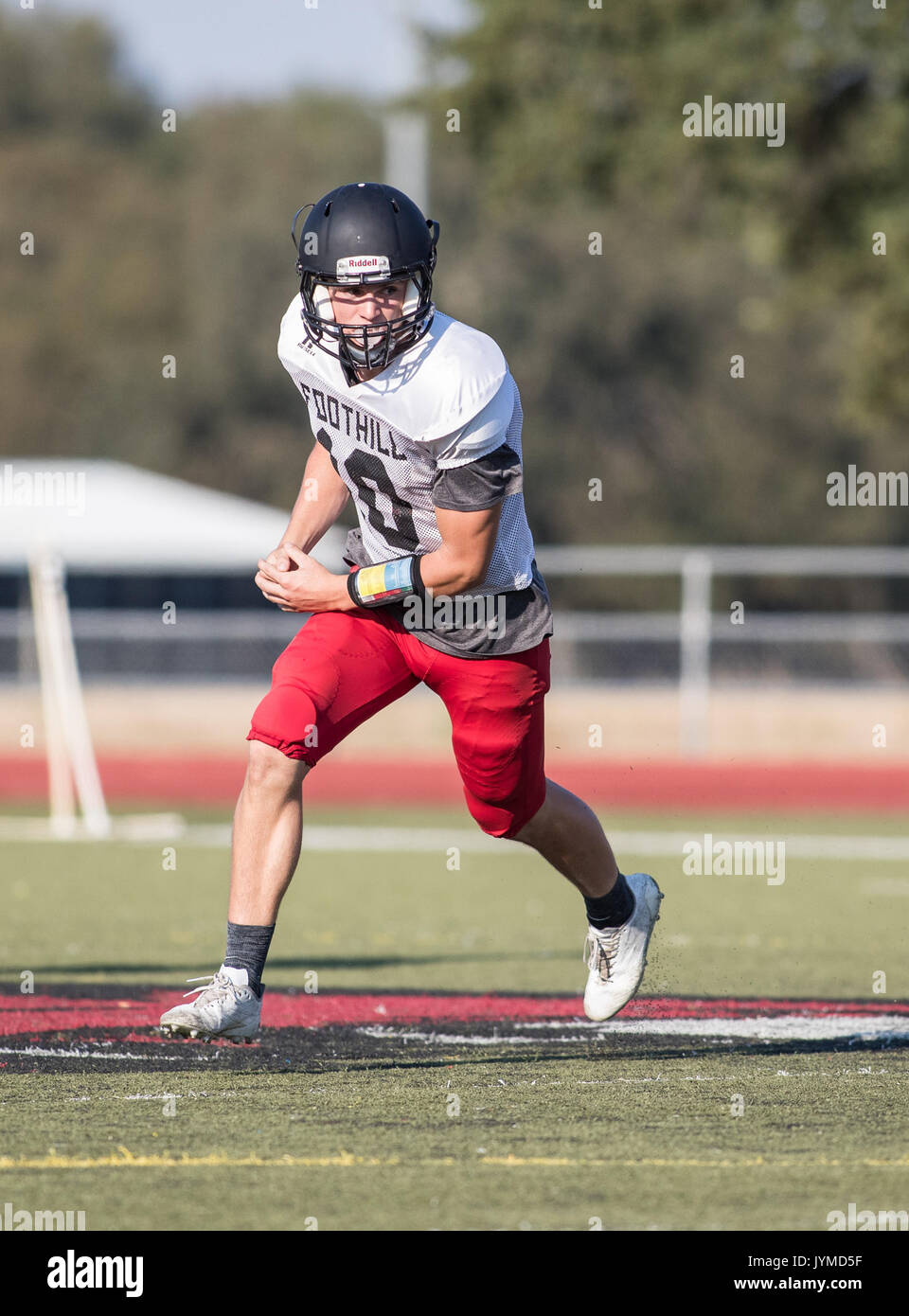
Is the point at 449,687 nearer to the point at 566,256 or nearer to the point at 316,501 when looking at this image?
the point at 316,501

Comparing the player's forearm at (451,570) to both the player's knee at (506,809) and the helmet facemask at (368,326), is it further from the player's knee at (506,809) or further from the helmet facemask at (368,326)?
the player's knee at (506,809)

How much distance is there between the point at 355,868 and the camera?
1075 cm

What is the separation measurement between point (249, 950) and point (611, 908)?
1061 millimetres

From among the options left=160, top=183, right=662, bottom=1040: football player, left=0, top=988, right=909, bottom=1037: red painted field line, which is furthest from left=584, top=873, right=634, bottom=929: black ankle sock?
left=0, top=988, right=909, bottom=1037: red painted field line

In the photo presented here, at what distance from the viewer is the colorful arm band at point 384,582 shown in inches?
169

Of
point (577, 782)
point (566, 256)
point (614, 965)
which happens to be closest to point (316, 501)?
point (614, 965)

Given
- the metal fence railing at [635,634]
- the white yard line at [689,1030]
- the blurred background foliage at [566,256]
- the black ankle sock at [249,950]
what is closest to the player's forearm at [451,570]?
the black ankle sock at [249,950]

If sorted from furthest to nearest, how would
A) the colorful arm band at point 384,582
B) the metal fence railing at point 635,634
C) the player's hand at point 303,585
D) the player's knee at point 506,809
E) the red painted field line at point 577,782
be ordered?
the metal fence railing at point 635,634 < the red painted field line at point 577,782 < the player's knee at point 506,809 < the player's hand at point 303,585 < the colorful arm band at point 384,582

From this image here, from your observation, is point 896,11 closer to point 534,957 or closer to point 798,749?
point 798,749

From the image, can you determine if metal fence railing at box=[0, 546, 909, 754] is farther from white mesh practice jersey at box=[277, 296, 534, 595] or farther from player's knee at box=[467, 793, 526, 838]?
white mesh practice jersey at box=[277, 296, 534, 595]

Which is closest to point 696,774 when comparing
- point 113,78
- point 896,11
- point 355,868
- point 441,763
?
point 441,763

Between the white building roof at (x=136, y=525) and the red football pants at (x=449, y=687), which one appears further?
the white building roof at (x=136, y=525)

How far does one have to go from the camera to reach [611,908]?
194 inches
